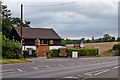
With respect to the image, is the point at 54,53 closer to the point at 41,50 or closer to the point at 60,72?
the point at 41,50

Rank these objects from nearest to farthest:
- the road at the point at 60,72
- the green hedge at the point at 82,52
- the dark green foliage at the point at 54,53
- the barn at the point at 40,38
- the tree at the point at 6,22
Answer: the road at the point at 60,72 → the dark green foliage at the point at 54,53 → the green hedge at the point at 82,52 → the barn at the point at 40,38 → the tree at the point at 6,22

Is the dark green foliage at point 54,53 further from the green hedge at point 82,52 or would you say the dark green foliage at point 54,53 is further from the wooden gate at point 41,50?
the wooden gate at point 41,50

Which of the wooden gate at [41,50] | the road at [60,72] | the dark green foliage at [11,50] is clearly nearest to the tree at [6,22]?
the wooden gate at [41,50]

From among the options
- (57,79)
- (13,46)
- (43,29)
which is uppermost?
(43,29)

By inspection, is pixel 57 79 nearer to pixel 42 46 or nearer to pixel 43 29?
pixel 42 46

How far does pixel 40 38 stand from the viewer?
175 ft

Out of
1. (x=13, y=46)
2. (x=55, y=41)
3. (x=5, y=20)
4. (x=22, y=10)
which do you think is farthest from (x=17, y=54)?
(x=5, y=20)

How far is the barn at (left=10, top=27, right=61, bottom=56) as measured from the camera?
51.3 m

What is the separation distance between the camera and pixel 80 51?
45.6 meters

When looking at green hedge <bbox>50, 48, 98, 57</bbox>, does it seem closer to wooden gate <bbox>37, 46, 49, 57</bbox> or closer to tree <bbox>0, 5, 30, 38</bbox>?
wooden gate <bbox>37, 46, 49, 57</bbox>

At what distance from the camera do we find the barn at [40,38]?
51.3 metres

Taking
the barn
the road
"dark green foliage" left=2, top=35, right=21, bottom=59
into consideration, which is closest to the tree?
the barn

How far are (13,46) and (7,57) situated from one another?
179 cm

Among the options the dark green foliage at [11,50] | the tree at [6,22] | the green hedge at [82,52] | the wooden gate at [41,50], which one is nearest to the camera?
the dark green foliage at [11,50]
